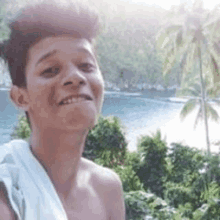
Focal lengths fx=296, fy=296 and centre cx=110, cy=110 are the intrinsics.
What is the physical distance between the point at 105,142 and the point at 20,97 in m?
5.80

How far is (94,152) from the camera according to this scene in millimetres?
6449

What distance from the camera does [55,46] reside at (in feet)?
2.33

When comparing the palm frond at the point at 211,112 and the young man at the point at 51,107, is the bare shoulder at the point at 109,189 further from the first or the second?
the palm frond at the point at 211,112

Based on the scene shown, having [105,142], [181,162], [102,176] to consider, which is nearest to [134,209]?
[102,176]

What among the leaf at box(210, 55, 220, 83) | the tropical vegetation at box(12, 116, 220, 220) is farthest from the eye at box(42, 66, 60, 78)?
the leaf at box(210, 55, 220, 83)

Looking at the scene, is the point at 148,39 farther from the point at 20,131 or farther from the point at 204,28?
the point at 20,131

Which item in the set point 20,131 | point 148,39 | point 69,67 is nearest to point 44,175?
point 69,67

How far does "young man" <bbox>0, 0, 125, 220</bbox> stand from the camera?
0.66 metres

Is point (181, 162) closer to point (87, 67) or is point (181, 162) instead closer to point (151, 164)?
point (151, 164)

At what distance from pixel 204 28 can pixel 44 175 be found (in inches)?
513

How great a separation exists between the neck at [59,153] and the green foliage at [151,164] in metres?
6.81

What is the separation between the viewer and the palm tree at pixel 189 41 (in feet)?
40.3

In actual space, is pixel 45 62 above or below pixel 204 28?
below

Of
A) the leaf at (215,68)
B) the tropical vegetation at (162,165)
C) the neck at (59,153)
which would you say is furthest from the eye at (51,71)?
the leaf at (215,68)
